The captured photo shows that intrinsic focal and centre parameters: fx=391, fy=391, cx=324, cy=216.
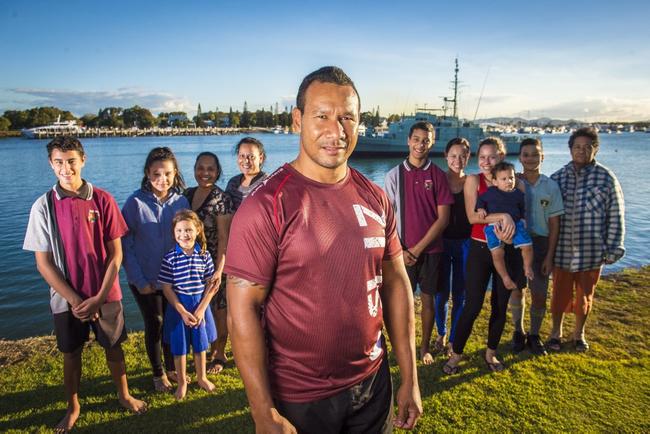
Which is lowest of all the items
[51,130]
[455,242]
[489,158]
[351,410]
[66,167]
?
[351,410]

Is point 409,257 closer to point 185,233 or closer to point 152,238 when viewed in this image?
point 185,233

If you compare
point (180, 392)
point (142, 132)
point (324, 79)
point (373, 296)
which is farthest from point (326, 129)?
point (142, 132)

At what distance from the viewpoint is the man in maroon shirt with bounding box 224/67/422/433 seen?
162 cm

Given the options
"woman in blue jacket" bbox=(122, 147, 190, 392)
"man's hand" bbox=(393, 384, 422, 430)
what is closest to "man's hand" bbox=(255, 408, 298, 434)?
"man's hand" bbox=(393, 384, 422, 430)

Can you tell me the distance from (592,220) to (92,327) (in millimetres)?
5266

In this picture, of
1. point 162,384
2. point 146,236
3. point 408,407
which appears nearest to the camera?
point 408,407

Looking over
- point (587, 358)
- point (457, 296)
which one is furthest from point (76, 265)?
point (587, 358)

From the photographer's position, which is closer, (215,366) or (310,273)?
(310,273)

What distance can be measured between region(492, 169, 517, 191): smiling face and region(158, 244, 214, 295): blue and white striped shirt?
10.1ft

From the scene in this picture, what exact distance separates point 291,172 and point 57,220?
2.47 metres

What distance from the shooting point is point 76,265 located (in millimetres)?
3240

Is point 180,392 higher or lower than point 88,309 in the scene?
lower

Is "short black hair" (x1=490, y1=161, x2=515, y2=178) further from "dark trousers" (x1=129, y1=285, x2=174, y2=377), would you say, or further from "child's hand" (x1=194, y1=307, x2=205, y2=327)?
"dark trousers" (x1=129, y1=285, x2=174, y2=377)

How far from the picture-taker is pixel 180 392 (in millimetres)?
3789
